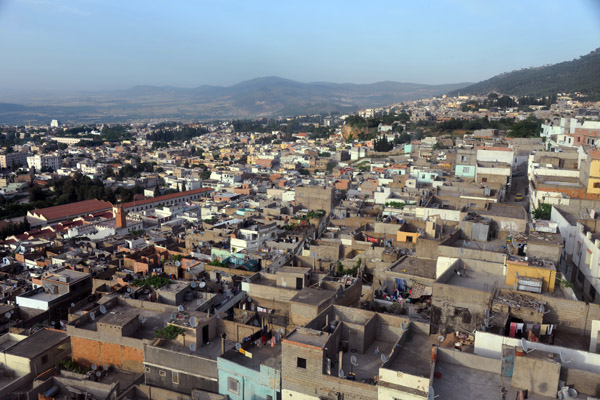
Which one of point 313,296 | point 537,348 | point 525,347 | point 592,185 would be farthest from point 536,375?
point 592,185

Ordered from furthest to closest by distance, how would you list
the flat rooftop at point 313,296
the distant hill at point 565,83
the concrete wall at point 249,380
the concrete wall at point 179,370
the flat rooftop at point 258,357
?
1. the distant hill at point 565,83
2. the flat rooftop at point 313,296
3. the concrete wall at point 179,370
4. the flat rooftop at point 258,357
5. the concrete wall at point 249,380

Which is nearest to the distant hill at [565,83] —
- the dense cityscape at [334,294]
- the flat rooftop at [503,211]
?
the dense cityscape at [334,294]

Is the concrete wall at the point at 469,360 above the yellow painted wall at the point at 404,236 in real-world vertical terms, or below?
above

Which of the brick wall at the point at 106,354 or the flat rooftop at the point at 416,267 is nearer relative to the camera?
the brick wall at the point at 106,354

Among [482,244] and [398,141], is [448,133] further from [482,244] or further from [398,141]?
[482,244]

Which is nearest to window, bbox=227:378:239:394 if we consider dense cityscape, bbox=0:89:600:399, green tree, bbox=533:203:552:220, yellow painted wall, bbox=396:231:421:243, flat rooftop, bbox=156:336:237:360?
dense cityscape, bbox=0:89:600:399

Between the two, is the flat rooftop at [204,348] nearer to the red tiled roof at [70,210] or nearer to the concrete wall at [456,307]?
the concrete wall at [456,307]

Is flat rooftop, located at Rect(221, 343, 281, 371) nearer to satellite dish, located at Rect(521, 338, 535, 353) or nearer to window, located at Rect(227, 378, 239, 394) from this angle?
window, located at Rect(227, 378, 239, 394)

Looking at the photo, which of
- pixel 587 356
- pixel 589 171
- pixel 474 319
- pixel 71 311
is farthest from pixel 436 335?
pixel 589 171

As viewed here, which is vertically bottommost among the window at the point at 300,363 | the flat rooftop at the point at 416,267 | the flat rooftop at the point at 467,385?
the flat rooftop at the point at 416,267
